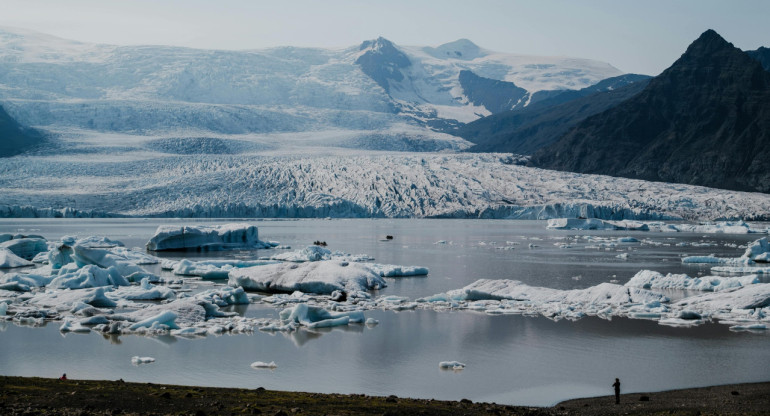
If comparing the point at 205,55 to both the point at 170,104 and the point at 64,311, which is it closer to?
the point at 170,104

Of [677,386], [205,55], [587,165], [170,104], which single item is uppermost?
[205,55]

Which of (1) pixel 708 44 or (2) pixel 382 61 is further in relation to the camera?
(2) pixel 382 61

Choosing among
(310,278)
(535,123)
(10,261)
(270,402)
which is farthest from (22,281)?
(535,123)

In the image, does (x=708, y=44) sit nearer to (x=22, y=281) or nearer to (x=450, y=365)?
(x=22, y=281)

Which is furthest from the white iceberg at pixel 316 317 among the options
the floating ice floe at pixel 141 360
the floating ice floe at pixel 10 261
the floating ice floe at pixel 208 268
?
the floating ice floe at pixel 10 261

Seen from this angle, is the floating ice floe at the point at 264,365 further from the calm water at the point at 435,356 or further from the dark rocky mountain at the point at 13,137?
the dark rocky mountain at the point at 13,137

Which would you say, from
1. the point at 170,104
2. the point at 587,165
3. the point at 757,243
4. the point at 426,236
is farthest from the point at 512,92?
the point at 757,243
